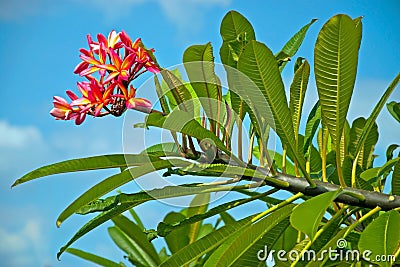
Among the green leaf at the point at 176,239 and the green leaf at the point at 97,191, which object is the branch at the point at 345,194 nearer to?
the green leaf at the point at 97,191

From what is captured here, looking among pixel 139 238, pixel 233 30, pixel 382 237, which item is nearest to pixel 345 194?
pixel 382 237

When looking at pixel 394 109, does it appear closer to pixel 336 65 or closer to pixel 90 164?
pixel 336 65

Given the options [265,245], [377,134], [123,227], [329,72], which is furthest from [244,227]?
[123,227]

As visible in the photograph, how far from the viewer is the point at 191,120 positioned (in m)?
0.73

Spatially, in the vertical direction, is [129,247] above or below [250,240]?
above

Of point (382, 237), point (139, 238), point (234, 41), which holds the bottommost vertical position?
point (382, 237)

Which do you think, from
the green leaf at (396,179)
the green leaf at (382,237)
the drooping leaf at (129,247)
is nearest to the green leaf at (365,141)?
the green leaf at (396,179)

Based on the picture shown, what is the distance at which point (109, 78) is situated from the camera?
0.78m

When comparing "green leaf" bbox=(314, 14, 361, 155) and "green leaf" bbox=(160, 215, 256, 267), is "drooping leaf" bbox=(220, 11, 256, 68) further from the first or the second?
"green leaf" bbox=(160, 215, 256, 267)

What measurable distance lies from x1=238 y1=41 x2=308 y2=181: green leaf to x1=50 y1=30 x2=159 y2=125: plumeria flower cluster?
133mm

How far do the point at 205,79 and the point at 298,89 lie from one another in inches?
7.2

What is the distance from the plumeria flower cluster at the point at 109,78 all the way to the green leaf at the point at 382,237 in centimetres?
33

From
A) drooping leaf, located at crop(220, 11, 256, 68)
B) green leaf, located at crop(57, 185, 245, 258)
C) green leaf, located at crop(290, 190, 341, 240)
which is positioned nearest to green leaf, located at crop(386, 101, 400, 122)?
drooping leaf, located at crop(220, 11, 256, 68)

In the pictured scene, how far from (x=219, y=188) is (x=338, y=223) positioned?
0.24 meters
